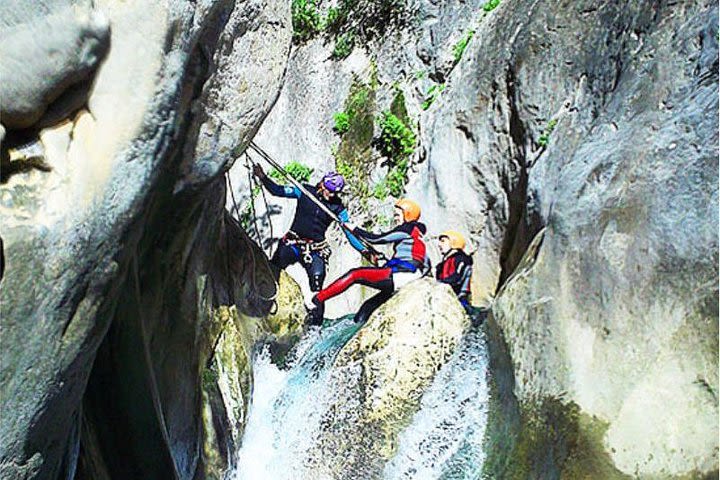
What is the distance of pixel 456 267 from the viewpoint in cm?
787

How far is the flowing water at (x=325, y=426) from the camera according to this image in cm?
570

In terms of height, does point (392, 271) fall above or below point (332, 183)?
below

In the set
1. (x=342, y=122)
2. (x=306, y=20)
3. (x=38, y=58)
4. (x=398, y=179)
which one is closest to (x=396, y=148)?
(x=398, y=179)

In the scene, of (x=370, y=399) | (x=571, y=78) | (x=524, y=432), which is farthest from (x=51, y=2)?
(x=571, y=78)

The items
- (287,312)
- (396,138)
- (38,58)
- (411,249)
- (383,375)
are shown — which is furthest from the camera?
(396,138)


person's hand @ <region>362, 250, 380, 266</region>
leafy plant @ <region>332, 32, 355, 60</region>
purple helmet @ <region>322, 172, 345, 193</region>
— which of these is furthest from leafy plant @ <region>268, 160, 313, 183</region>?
person's hand @ <region>362, 250, 380, 266</region>

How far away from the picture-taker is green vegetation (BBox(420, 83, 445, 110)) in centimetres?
1070

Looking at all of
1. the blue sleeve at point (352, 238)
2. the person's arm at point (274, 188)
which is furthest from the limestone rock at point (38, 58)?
the blue sleeve at point (352, 238)

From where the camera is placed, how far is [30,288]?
2.56 meters

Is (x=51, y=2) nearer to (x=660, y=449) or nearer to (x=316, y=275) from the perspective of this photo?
(x=660, y=449)

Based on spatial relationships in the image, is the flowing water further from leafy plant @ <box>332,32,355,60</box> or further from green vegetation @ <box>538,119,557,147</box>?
leafy plant @ <box>332,32,355,60</box>

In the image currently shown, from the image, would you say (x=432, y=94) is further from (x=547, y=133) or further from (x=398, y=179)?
(x=547, y=133)

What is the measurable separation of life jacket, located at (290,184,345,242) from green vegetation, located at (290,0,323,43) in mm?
4529

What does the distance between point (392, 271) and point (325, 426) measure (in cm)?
178
